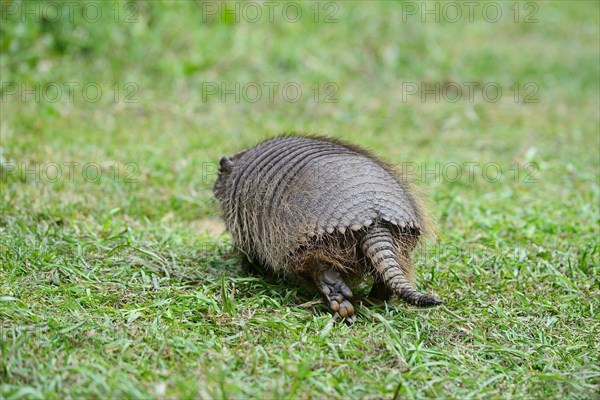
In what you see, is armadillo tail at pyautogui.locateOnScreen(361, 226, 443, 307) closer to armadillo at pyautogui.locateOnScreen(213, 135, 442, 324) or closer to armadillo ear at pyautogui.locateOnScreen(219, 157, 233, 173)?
armadillo at pyautogui.locateOnScreen(213, 135, 442, 324)

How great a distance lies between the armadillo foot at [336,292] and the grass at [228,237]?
0.12 meters

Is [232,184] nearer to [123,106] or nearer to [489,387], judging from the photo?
[489,387]

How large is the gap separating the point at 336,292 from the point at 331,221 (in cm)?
38

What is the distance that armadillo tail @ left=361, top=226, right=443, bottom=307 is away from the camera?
3.56 meters

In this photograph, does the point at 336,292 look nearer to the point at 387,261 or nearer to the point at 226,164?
the point at 387,261

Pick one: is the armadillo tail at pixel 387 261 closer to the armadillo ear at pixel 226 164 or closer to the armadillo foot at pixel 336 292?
the armadillo foot at pixel 336 292

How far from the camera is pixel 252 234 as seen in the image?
14.3 feet

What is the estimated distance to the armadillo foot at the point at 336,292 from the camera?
12.5 feet

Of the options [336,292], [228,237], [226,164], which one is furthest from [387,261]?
[228,237]

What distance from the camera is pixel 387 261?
12.2 ft

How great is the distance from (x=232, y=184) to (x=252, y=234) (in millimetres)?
433

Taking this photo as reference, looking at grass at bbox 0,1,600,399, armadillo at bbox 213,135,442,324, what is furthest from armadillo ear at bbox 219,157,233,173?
grass at bbox 0,1,600,399

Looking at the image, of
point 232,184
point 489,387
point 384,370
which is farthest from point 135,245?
point 489,387

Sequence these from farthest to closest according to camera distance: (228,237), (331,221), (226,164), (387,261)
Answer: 1. (228,237)
2. (226,164)
3. (331,221)
4. (387,261)
